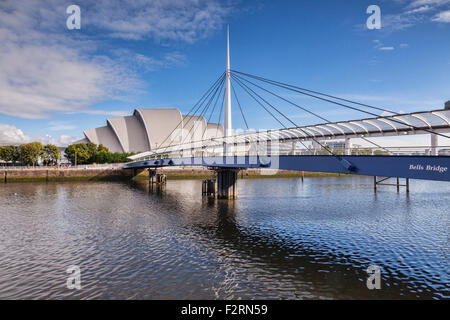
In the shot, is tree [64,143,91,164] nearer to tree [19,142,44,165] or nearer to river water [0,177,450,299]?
tree [19,142,44,165]

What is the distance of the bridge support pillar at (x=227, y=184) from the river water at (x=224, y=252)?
353 inches

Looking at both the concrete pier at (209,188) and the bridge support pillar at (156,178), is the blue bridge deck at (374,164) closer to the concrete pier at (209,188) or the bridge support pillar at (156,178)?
the concrete pier at (209,188)

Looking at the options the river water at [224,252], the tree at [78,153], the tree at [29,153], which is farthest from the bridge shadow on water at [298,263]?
the tree at [29,153]

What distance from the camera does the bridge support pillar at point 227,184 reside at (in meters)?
39.2

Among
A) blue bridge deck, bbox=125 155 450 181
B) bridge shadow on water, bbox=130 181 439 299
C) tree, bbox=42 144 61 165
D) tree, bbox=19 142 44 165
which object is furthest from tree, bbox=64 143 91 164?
blue bridge deck, bbox=125 155 450 181

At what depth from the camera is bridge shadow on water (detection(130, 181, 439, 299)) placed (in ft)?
39.7

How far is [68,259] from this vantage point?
610 inches

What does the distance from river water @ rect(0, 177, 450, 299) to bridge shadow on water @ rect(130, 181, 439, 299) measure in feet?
0.16

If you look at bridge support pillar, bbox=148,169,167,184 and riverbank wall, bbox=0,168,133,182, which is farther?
bridge support pillar, bbox=148,169,167,184

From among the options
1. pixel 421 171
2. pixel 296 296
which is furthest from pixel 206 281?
pixel 421 171

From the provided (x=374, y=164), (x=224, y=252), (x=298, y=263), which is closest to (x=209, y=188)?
(x=224, y=252)

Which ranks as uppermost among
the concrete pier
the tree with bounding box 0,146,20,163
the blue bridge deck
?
the tree with bounding box 0,146,20,163
